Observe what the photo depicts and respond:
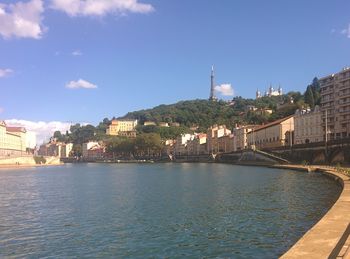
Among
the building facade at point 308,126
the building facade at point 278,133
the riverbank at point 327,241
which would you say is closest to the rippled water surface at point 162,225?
the riverbank at point 327,241

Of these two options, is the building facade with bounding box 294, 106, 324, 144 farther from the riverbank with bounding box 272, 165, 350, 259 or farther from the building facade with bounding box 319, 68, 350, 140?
the riverbank with bounding box 272, 165, 350, 259

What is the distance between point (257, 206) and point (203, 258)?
17.9 m

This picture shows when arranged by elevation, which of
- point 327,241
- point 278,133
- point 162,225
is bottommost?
point 162,225

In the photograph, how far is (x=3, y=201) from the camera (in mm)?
48594

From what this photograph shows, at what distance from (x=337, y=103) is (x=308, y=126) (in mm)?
14538

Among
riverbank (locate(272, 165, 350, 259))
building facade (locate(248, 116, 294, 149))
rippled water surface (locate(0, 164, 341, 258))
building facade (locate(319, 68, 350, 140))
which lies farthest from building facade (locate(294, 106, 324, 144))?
riverbank (locate(272, 165, 350, 259))

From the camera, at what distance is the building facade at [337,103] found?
134m

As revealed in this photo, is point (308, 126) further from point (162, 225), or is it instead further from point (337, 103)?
point (162, 225)

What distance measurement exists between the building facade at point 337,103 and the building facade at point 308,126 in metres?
2.43

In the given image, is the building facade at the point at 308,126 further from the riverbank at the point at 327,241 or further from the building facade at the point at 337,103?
the riverbank at the point at 327,241

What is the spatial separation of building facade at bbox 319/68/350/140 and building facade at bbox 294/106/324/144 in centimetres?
243

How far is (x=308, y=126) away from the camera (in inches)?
5901

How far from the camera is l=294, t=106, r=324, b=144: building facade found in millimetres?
145125

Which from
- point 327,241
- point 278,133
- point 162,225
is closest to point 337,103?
point 278,133
